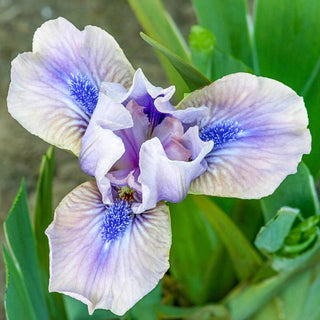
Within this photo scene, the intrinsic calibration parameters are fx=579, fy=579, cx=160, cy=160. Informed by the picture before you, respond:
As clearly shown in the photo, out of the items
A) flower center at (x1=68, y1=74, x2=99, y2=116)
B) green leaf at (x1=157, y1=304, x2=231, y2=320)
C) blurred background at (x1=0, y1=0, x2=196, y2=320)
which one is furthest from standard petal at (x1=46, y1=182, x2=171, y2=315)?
blurred background at (x1=0, y1=0, x2=196, y2=320)

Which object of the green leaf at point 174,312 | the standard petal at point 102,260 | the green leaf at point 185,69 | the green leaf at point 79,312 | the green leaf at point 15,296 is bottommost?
the green leaf at point 174,312

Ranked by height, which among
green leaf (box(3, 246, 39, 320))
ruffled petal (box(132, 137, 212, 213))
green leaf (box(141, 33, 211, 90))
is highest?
green leaf (box(141, 33, 211, 90))

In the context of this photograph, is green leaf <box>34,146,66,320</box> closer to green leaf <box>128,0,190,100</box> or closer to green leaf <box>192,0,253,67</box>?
green leaf <box>128,0,190,100</box>

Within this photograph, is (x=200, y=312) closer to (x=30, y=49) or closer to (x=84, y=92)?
(x=84, y=92)

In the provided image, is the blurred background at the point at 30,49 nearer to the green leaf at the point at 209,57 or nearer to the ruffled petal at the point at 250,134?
the green leaf at the point at 209,57

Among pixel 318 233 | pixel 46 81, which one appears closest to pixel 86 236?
pixel 46 81

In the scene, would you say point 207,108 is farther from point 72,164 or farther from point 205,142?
point 72,164

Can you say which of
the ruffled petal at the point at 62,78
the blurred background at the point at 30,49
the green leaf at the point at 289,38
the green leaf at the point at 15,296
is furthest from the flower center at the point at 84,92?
the blurred background at the point at 30,49
